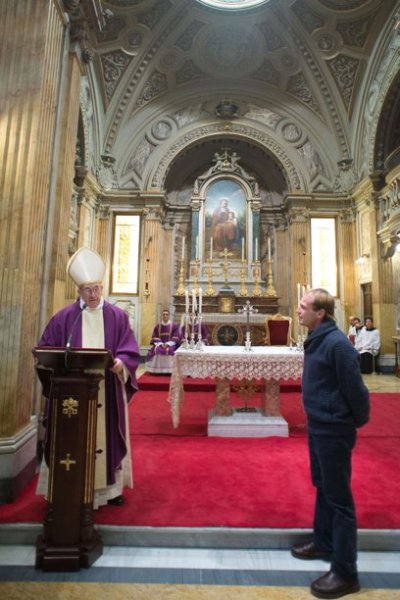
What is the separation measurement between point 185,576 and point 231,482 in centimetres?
113

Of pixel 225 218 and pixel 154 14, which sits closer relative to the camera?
pixel 154 14

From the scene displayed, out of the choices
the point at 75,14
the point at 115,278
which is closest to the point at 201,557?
the point at 75,14

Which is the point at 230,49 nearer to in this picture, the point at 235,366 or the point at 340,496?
the point at 235,366

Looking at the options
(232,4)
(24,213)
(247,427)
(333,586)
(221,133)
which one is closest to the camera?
(333,586)

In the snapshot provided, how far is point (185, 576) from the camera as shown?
7.26 ft

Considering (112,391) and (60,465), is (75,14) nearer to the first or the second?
(112,391)

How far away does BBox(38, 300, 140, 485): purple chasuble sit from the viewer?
2736 millimetres

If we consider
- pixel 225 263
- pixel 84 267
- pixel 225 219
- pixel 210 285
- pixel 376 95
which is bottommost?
pixel 84 267

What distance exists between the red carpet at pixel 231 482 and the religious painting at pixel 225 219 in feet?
28.7

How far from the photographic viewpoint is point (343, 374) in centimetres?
199

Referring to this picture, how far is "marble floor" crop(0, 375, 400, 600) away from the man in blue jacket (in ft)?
0.58

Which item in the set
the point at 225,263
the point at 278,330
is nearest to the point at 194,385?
the point at 278,330

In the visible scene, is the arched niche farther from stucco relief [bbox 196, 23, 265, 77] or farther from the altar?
the altar

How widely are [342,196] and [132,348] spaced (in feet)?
38.8
